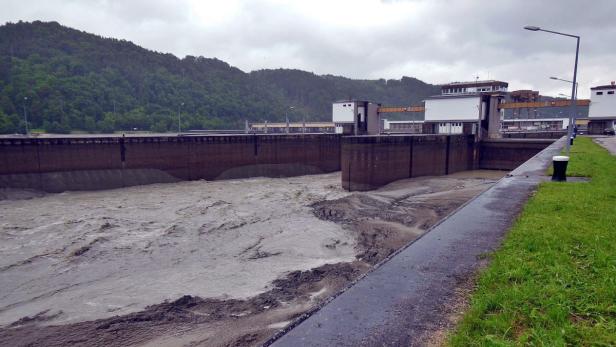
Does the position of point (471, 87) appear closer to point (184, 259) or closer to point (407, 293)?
point (184, 259)

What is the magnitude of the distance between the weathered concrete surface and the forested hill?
196ft

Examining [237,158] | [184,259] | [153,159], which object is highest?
[153,159]

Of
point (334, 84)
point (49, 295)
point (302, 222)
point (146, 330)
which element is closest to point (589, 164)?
point (302, 222)

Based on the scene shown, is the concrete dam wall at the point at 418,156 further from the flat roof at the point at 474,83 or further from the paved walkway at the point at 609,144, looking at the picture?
the flat roof at the point at 474,83

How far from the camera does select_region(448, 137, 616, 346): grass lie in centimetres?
377

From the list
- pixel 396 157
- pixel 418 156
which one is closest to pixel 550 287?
pixel 396 157

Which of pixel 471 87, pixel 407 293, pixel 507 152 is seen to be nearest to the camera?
pixel 407 293

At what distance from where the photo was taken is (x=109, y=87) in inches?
2950

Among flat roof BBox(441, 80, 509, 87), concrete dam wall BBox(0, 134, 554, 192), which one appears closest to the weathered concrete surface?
concrete dam wall BBox(0, 134, 554, 192)

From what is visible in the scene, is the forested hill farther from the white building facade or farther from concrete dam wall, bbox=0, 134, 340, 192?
the white building facade

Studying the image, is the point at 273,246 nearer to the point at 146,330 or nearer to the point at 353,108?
the point at 146,330

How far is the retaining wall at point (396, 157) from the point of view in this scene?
28.0m

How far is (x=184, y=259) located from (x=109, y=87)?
73363 millimetres

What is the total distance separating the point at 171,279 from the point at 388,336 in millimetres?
9397
